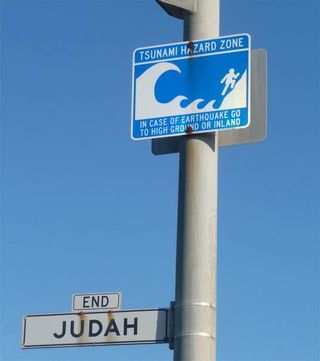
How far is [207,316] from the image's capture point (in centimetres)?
521

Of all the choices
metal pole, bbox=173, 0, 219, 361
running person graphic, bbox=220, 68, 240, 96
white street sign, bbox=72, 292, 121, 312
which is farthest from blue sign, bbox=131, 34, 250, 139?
white street sign, bbox=72, 292, 121, 312

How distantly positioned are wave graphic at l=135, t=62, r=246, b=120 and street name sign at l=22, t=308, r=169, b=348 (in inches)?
50.5

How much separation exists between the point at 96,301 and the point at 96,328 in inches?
13.7

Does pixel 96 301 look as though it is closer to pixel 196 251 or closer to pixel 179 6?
pixel 196 251

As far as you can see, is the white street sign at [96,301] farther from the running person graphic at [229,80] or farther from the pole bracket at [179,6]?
the pole bracket at [179,6]

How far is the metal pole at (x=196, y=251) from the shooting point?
518cm

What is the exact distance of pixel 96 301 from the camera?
606cm

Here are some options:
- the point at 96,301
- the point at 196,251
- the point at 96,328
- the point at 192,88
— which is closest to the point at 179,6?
the point at 192,88

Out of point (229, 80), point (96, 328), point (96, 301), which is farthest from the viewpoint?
point (96, 301)

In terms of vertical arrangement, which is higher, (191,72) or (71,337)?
(191,72)

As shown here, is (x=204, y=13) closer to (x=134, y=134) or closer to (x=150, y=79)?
(x=150, y=79)

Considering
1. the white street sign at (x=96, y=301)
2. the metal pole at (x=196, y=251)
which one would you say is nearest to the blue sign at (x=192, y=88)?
the metal pole at (x=196, y=251)

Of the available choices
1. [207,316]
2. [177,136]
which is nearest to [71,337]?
[207,316]

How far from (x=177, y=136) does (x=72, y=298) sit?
56.6 inches
